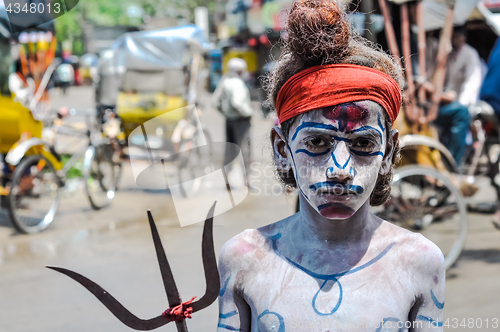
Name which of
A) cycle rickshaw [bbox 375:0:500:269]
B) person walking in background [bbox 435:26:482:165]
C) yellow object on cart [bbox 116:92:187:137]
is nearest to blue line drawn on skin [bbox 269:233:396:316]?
cycle rickshaw [bbox 375:0:500:269]

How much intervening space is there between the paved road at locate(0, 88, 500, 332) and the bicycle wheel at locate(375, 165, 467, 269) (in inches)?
18.2

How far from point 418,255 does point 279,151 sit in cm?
41

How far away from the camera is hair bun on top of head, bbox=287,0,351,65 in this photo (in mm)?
1066

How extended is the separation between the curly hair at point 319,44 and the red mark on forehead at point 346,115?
86 mm

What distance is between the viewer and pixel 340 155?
109cm

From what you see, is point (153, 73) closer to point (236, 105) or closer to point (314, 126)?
point (236, 105)

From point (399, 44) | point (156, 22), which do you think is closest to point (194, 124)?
→ point (399, 44)

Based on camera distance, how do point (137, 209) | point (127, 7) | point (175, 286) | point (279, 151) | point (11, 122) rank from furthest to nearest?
point (127, 7) < point (137, 209) < point (11, 122) < point (279, 151) < point (175, 286)

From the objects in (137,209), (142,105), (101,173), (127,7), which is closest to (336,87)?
(137,209)

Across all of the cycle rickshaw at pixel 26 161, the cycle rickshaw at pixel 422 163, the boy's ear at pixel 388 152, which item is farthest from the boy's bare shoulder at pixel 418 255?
the cycle rickshaw at pixel 26 161

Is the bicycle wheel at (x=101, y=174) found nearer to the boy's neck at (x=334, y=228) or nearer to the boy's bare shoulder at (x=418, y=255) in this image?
the boy's neck at (x=334, y=228)

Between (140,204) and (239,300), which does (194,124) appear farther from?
(239,300)

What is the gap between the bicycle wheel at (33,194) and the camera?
5340 millimetres

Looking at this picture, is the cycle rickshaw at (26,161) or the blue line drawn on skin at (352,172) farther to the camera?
the cycle rickshaw at (26,161)
